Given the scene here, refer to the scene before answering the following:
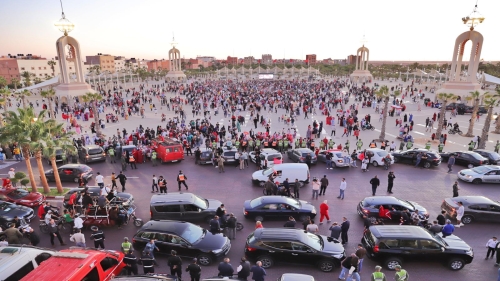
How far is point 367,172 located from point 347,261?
11.2m

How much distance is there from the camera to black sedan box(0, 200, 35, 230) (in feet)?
40.4

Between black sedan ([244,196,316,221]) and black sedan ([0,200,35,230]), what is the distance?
9.30 metres

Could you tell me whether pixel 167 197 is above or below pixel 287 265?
above

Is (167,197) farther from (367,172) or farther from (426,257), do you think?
(367,172)

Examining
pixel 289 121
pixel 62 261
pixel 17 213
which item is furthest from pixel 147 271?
pixel 289 121

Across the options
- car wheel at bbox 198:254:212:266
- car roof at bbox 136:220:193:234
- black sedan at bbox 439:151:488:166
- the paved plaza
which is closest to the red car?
the paved plaza

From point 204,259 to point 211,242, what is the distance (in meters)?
0.57

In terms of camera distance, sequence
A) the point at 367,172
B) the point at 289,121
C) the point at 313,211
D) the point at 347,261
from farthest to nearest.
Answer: the point at 289,121
the point at 367,172
the point at 313,211
the point at 347,261

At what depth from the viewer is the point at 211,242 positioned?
10.3m

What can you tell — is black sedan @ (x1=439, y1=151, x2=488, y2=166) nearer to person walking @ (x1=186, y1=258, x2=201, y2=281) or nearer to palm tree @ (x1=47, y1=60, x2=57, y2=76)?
person walking @ (x1=186, y1=258, x2=201, y2=281)

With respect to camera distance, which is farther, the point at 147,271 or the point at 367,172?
the point at 367,172

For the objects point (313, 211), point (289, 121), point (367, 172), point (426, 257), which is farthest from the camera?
point (289, 121)

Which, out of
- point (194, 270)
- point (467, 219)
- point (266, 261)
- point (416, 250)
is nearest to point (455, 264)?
point (416, 250)

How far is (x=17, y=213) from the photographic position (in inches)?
507
